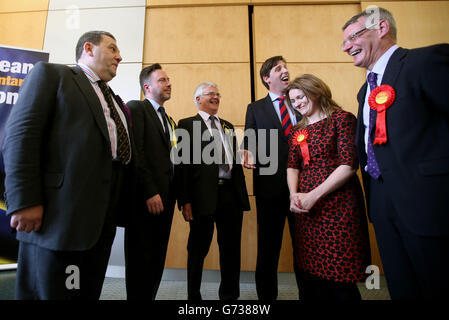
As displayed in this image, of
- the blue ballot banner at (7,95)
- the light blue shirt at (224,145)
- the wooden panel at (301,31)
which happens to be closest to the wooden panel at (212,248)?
the light blue shirt at (224,145)

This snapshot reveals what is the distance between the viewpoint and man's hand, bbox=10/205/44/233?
2.88ft

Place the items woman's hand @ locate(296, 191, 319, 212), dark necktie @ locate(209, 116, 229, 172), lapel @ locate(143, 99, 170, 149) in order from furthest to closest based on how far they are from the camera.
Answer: dark necktie @ locate(209, 116, 229, 172) < lapel @ locate(143, 99, 170, 149) < woman's hand @ locate(296, 191, 319, 212)

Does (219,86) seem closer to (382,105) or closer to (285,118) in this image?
(285,118)

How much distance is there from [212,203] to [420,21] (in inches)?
142

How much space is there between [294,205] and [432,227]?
0.56 metres

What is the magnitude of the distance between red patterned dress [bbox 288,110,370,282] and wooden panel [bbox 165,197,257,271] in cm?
139

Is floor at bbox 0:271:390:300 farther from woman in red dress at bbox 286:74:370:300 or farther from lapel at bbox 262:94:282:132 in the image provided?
lapel at bbox 262:94:282:132

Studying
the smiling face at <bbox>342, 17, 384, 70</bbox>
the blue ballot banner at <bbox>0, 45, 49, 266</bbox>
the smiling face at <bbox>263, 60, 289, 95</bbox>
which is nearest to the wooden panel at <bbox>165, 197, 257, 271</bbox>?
the smiling face at <bbox>263, 60, 289, 95</bbox>

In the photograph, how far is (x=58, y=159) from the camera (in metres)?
0.98

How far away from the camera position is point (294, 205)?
1.24 meters

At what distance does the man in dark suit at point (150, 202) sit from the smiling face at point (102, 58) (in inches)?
13.6

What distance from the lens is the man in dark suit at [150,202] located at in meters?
1.41

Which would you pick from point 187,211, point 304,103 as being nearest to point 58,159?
point 187,211
